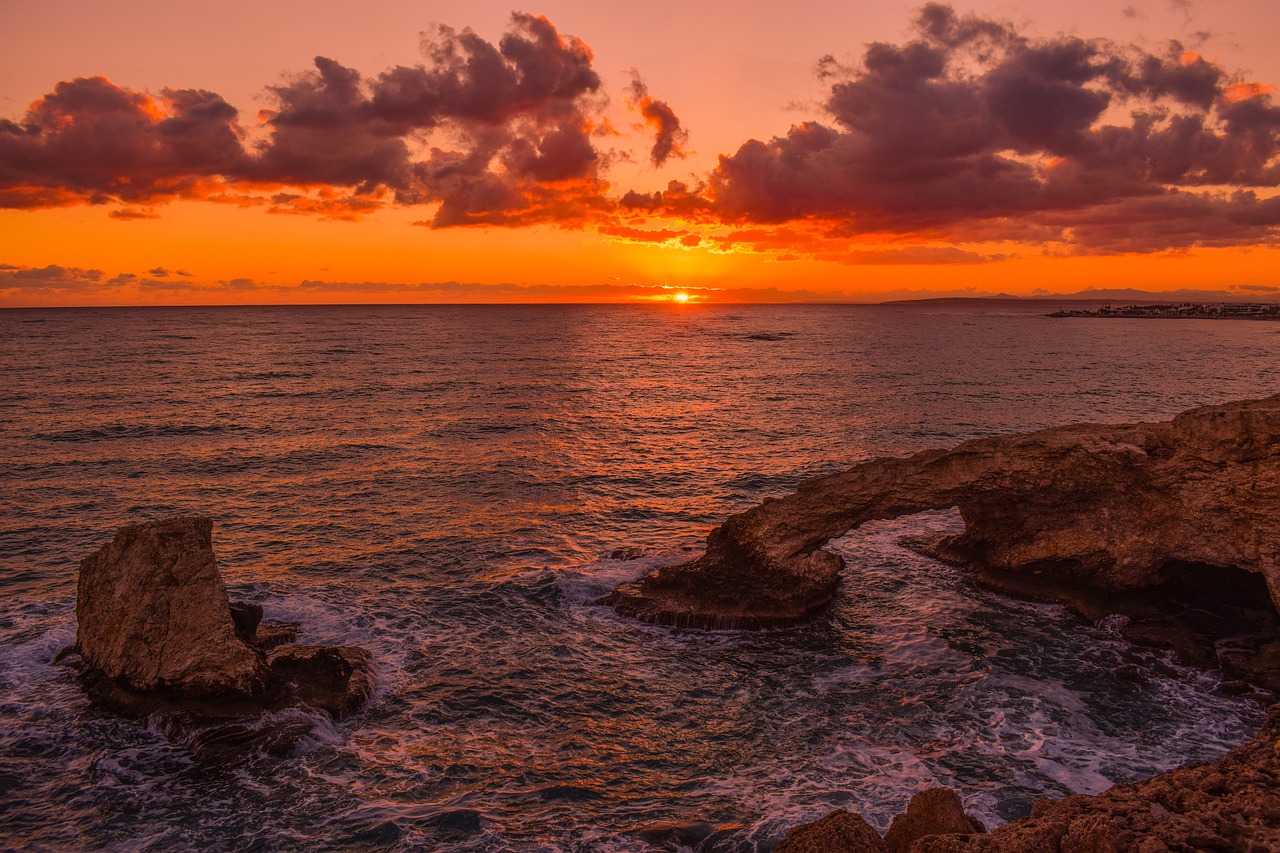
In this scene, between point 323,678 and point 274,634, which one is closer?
point 323,678

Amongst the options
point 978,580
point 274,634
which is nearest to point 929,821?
point 978,580

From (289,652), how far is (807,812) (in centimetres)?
1186

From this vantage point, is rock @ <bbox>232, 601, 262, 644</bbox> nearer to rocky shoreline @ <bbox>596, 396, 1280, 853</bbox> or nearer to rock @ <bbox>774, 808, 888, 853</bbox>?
rocky shoreline @ <bbox>596, 396, 1280, 853</bbox>

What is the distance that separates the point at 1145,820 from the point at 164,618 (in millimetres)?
17816

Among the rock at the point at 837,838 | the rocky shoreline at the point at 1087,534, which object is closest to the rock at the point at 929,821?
the rock at the point at 837,838

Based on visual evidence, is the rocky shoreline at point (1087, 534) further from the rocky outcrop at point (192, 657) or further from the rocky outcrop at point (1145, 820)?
the rocky outcrop at point (192, 657)

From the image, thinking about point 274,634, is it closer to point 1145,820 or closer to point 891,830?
point 891,830

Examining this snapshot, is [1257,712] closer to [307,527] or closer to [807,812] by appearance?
[807,812]

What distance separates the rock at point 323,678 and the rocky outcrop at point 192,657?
23 millimetres

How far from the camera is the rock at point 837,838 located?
9.56 meters

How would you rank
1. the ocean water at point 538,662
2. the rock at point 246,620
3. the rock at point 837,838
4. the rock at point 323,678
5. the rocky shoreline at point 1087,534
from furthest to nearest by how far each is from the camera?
1. the rocky shoreline at point 1087,534
2. the rock at point 246,620
3. the rock at point 323,678
4. the ocean water at point 538,662
5. the rock at point 837,838

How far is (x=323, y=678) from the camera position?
16.1 m

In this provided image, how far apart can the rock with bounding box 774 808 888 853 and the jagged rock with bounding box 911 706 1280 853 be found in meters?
0.73

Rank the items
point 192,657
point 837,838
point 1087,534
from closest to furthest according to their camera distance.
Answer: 1. point 837,838
2. point 192,657
3. point 1087,534
